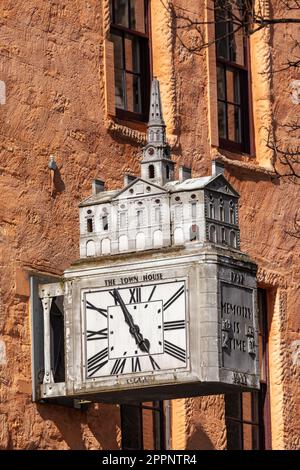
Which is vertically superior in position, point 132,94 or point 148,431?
point 132,94

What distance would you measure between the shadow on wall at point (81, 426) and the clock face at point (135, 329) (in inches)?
33.9

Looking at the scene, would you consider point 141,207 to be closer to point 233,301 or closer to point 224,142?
point 233,301

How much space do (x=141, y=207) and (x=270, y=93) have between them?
455 cm

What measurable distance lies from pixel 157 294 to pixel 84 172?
2.15 m

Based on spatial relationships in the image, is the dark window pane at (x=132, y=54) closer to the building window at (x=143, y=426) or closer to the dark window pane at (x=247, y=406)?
the building window at (x=143, y=426)

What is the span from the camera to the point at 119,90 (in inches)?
833

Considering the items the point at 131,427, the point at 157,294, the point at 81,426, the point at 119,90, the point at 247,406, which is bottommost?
the point at 81,426

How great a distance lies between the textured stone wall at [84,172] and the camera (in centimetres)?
1920

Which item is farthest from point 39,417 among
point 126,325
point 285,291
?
point 285,291

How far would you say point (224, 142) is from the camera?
882 inches

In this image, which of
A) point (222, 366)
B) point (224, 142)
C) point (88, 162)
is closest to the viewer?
point (222, 366)

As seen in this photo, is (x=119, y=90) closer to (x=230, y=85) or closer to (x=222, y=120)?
(x=222, y=120)

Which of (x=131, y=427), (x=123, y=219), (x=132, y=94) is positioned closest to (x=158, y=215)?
(x=123, y=219)

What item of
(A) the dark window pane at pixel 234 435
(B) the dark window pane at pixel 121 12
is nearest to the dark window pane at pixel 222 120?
(B) the dark window pane at pixel 121 12
